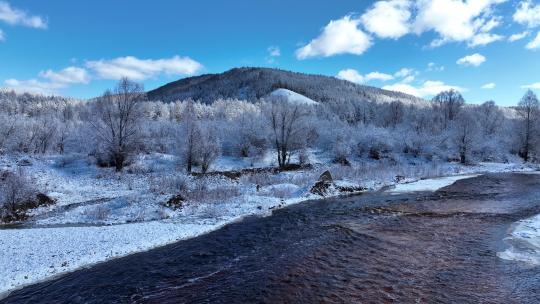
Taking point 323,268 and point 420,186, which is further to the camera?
point 420,186

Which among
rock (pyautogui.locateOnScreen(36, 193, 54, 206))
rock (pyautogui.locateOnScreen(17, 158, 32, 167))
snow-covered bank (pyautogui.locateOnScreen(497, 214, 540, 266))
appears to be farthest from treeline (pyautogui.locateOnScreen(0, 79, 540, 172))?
snow-covered bank (pyautogui.locateOnScreen(497, 214, 540, 266))

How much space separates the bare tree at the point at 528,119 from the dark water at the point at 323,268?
52766 mm

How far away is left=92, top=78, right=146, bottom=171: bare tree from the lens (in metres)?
42.7

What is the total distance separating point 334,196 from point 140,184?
1797 centimetres

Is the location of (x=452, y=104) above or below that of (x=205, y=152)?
above

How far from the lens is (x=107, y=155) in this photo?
43.1 m

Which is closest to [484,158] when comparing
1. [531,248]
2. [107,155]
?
[531,248]

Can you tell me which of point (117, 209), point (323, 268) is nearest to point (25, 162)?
point (117, 209)

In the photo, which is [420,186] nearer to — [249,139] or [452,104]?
[249,139]

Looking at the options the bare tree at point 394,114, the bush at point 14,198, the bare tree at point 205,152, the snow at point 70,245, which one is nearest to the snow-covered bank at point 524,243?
the snow at point 70,245

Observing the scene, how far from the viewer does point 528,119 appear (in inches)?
2542

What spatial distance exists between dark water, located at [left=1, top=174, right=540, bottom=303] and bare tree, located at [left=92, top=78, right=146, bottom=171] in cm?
2773

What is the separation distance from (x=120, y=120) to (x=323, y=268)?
37737 millimetres

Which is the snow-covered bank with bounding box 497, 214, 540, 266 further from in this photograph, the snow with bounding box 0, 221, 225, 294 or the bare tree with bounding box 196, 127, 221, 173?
the bare tree with bounding box 196, 127, 221, 173
